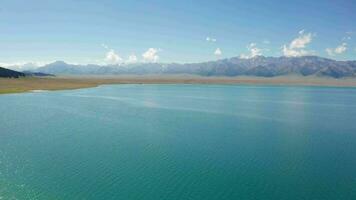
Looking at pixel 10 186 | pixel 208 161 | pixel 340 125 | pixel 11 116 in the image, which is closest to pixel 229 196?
pixel 208 161

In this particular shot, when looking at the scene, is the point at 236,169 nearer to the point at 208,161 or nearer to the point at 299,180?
the point at 208,161

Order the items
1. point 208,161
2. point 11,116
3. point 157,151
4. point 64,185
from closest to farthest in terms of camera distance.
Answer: point 64,185 < point 208,161 < point 157,151 < point 11,116

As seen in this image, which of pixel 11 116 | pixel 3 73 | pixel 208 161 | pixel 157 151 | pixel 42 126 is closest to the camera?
pixel 208 161

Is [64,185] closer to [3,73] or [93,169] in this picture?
[93,169]

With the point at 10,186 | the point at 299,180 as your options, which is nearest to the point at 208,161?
the point at 299,180

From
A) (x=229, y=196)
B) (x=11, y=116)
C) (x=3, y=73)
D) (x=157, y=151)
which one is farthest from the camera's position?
(x=3, y=73)

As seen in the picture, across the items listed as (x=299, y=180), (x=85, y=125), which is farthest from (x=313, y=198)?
(x=85, y=125)

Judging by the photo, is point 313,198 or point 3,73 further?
point 3,73

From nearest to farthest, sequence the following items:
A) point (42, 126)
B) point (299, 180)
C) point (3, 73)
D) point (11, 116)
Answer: point (299, 180), point (42, 126), point (11, 116), point (3, 73)

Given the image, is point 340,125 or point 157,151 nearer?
point 157,151
